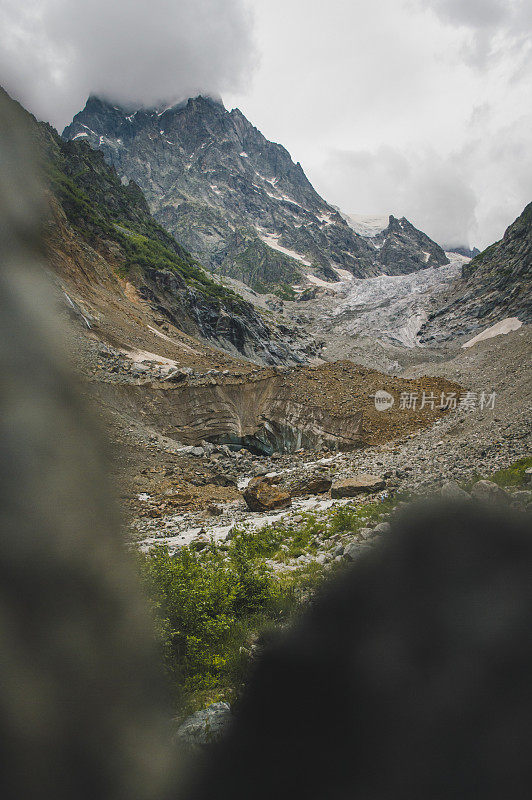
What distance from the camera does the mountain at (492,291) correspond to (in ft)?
235

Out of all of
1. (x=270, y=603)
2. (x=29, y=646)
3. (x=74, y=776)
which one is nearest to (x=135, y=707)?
(x=74, y=776)

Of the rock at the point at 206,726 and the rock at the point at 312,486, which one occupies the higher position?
the rock at the point at 312,486

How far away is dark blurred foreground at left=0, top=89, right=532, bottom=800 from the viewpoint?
2.52 metres

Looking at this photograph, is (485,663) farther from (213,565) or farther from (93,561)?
(93,561)

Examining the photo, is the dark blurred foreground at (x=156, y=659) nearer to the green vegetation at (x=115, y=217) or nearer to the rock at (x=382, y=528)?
the rock at (x=382, y=528)

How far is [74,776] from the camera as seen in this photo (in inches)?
99.4

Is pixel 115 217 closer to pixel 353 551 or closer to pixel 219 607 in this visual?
pixel 353 551

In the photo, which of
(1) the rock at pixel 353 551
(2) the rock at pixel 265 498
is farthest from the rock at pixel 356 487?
(1) the rock at pixel 353 551

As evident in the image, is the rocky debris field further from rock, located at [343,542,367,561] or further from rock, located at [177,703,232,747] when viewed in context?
rock, located at [177,703,232,747]

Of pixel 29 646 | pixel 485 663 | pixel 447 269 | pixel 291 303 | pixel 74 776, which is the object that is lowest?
pixel 485 663

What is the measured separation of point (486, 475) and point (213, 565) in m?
7.50
